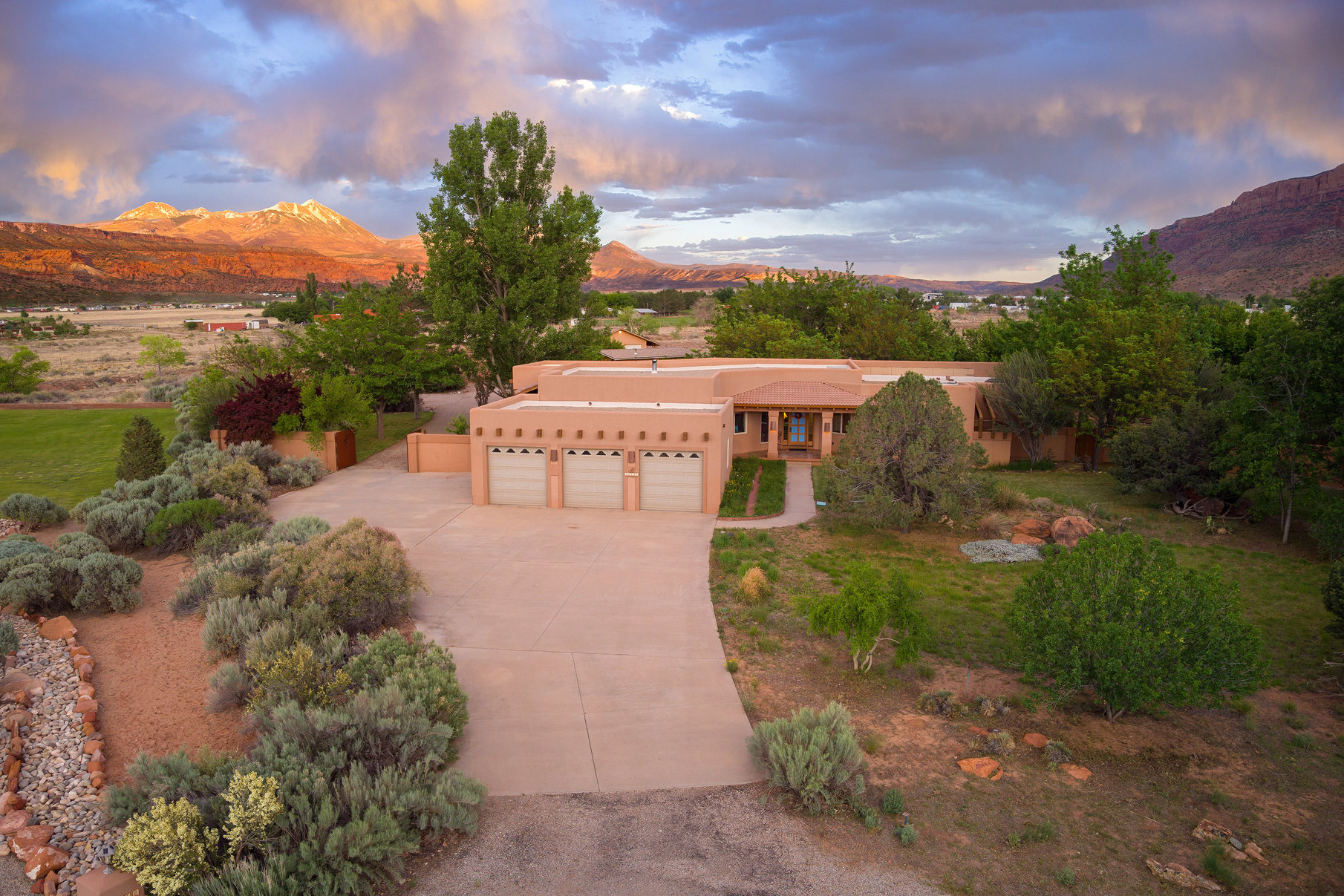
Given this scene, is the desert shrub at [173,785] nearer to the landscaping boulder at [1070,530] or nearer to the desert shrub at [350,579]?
the desert shrub at [350,579]

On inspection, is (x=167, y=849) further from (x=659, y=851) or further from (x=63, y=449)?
(x=63, y=449)

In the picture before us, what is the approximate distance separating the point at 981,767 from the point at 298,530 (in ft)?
49.3

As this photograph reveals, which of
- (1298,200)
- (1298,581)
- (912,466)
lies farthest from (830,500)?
(1298,200)

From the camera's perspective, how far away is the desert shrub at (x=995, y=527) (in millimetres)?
19906

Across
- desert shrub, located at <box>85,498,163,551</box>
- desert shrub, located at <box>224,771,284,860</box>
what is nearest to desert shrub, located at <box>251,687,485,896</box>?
desert shrub, located at <box>224,771,284,860</box>

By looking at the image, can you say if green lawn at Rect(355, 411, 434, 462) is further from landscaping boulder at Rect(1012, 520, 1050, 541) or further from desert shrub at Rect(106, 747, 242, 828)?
landscaping boulder at Rect(1012, 520, 1050, 541)

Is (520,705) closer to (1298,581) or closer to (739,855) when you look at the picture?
(739,855)

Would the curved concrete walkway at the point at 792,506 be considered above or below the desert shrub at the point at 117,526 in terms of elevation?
below

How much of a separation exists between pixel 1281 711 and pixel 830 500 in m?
10.7

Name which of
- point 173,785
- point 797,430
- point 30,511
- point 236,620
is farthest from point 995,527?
point 30,511

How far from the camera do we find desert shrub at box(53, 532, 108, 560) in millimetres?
15328

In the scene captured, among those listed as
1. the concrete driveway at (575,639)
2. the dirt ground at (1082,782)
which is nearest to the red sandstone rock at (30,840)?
the concrete driveway at (575,639)

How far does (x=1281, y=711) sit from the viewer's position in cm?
1100

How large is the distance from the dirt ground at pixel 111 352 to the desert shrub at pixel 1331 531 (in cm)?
4950
